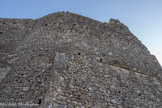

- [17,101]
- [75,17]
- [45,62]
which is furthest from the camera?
[75,17]

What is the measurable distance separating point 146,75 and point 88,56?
2925 millimetres

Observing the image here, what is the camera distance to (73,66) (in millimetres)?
5039

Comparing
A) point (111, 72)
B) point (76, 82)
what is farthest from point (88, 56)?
point (76, 82)

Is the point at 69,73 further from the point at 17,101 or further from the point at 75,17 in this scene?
the point at 75,17

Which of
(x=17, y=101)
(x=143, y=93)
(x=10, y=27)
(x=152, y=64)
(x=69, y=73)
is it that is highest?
(x=10, y=27)

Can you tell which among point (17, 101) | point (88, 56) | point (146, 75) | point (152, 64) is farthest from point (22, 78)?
point (152, 64)

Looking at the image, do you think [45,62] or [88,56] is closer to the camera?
[45,62]

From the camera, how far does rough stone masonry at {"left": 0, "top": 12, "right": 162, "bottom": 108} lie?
4.27m

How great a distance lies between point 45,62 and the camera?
17.2 feet

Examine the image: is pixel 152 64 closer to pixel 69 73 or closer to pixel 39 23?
pixel 69 73

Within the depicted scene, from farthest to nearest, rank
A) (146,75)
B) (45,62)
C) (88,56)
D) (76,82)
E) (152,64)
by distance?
(152,64)
(146,75)
(88,56)
(45,62)
(76,82)

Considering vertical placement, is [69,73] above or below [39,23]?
below

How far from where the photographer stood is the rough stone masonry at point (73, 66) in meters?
4.27

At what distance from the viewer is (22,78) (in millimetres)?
4699
